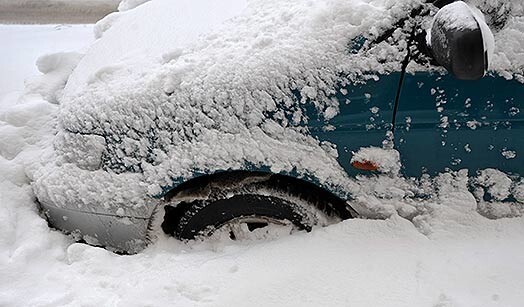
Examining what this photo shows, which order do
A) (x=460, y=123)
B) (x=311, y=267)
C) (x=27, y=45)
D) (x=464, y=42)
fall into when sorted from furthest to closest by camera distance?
(x=27, y=45) < (x=311, y=267) < (x=460, y=123) < (x=464, y=42)

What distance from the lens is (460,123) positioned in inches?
85.4

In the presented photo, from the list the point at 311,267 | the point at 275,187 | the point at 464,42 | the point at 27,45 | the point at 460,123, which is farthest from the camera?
the point at 27,45

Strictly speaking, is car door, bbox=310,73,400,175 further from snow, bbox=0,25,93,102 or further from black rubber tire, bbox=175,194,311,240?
snow, bbox=0,25,93,102

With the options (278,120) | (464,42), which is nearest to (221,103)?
(278,120)

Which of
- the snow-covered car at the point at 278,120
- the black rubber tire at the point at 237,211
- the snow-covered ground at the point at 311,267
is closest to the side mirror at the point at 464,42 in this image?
the snow-covered car at the point at 278,120

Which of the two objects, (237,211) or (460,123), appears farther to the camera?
(237,211)

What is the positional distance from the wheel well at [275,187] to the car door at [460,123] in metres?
0.43

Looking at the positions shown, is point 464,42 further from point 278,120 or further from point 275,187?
point 275,187

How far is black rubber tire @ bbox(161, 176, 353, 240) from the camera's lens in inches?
96.6

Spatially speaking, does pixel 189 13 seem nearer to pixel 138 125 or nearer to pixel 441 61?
pixel 138 125

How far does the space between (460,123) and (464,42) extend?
0.52m

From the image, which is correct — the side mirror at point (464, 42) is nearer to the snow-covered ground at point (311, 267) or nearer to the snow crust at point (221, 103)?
the snow crust at point (221, 103)

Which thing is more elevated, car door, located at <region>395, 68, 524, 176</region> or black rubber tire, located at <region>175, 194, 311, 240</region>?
car door, located at <region>395, 68, 524, 176</region>

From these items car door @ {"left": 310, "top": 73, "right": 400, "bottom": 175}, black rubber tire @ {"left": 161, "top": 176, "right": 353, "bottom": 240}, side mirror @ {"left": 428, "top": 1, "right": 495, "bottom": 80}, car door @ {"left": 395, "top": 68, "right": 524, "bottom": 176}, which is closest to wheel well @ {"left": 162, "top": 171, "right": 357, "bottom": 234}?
black rubber tire @ {"left": 161, "top": 176, "right": 353, "bottom": 240}
